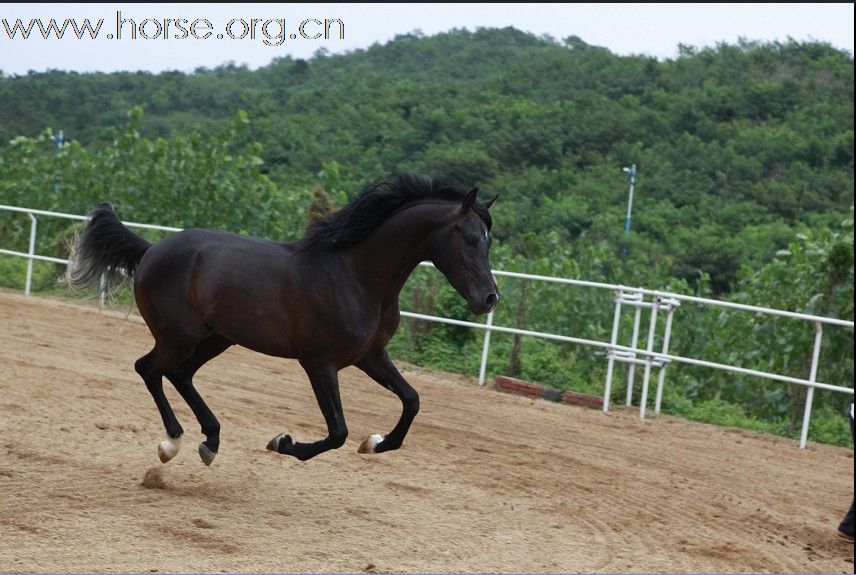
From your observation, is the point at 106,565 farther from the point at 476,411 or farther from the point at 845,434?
the point at 845,434

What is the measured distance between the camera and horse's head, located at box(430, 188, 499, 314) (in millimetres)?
6641

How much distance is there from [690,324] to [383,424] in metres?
6.62

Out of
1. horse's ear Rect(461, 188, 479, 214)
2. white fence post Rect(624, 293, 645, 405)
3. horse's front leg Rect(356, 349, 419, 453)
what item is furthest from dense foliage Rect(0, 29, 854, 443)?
horse's ear Rect(461, 188, 479, 214)

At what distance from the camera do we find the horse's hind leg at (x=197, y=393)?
738 cm

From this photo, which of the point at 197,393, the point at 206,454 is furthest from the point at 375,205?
the point at 206,454

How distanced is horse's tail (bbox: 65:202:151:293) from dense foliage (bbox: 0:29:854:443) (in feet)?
21.0

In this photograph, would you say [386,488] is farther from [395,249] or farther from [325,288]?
[395,249]

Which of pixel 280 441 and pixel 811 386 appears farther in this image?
pixel 811 386

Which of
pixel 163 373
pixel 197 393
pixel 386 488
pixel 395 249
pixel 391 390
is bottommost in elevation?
pixel 386 488

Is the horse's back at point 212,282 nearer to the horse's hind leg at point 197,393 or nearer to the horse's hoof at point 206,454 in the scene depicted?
the horse's hind leg at point 197,393

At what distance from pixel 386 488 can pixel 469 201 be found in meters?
2.17

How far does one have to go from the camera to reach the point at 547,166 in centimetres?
3403

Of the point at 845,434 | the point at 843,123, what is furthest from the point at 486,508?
the point at 843,123

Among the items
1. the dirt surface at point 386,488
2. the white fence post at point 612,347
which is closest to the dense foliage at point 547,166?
the white fence post at point 612,347
